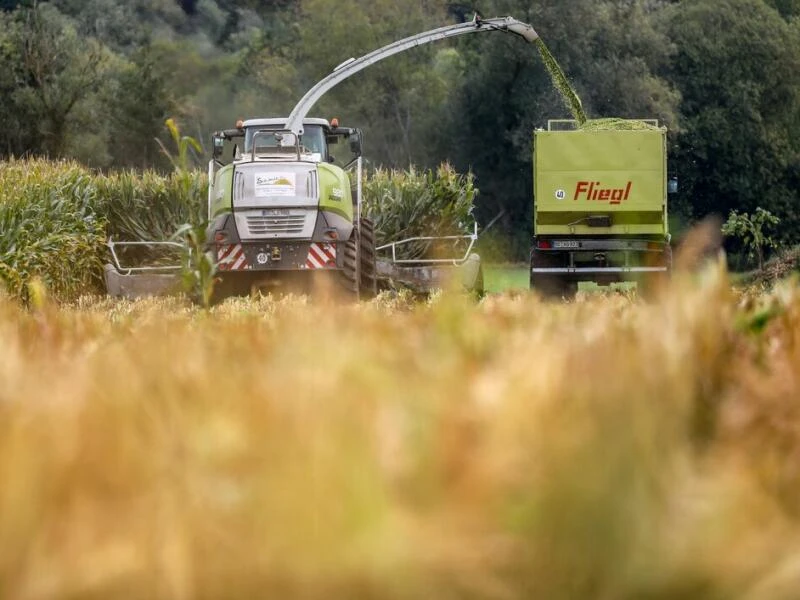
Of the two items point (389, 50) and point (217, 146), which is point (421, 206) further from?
point (217, 146)

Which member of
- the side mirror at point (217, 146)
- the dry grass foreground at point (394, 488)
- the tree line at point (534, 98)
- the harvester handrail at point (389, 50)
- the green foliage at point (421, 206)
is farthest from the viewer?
the tree line at point (534, 98)

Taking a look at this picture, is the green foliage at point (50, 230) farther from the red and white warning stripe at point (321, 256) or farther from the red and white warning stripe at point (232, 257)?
the red and white warning stripe at point (321, 256)

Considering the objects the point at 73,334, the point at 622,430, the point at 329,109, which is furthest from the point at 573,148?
the point at 329,109

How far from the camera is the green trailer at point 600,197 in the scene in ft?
74.6

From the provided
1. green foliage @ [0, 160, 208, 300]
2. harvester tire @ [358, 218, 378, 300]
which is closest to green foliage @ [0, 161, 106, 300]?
green foliage @ [0, 160, 208, 300]

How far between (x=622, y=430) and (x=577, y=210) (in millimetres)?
21674

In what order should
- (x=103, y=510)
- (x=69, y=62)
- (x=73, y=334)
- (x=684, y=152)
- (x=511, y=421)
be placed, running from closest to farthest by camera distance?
(x=103, y=510)
(x=511, y=421)
(x=73, y=334)
(x=69, y=62)
(x=684, y=152)

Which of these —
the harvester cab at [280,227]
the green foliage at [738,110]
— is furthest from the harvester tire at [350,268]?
the green foliage at [738,110]

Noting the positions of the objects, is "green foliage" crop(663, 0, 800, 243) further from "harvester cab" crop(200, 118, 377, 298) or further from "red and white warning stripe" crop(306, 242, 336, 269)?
"red and white warning stripe" crop(306, 242, 336, 269)

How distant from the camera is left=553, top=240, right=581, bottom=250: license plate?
22828mm

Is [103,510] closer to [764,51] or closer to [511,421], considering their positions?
[511,421]

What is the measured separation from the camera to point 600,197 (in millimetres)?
22859

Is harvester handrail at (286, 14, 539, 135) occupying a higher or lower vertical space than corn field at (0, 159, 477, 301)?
higher

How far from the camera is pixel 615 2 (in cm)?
5809
